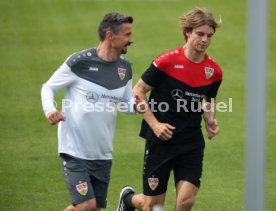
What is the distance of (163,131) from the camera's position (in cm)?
837

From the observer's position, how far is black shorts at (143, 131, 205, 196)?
28.8 feet

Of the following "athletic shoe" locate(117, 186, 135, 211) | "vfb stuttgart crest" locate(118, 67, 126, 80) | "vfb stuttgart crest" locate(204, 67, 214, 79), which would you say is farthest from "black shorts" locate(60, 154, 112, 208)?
"athletic shoe" locate(117, 186, 135, 211)

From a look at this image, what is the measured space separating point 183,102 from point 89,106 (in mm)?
1010

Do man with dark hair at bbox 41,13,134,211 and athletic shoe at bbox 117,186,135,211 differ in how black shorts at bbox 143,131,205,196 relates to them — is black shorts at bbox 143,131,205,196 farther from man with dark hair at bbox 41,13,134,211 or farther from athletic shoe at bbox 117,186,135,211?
athletic shoe at bbox 117,186,135,211

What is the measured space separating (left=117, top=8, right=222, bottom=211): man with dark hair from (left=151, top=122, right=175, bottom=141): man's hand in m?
0.12

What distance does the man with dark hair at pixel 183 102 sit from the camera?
8.66 metres

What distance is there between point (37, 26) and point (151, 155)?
1438cm

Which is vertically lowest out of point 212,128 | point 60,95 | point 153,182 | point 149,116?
point 153,182

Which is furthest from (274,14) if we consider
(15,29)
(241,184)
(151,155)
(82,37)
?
(151,155)

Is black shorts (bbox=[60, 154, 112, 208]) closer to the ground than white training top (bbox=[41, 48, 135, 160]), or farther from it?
closer to the ground

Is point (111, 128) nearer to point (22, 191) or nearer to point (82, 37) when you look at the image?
point (22, 191)

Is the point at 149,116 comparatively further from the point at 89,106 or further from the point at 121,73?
the point at 89,106

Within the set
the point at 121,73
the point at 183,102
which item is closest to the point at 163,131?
the point at 183,102

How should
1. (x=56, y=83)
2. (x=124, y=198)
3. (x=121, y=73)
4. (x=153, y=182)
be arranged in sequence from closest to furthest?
(x=56, y=83)
(x=121, y=73)
(x=153, y=182)
(x=124, y=198)
